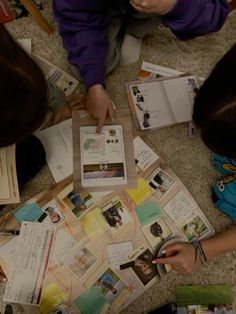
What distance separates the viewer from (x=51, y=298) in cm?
103

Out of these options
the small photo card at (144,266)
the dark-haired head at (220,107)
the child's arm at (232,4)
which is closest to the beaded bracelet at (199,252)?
the small photo card at (144,266)

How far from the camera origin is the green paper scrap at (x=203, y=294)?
3.49ft

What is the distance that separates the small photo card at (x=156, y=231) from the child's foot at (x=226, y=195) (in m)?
0.16

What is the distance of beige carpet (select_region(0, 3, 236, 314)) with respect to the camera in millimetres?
1094

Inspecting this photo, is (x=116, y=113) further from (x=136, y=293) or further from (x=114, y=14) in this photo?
(x=136, y=293)

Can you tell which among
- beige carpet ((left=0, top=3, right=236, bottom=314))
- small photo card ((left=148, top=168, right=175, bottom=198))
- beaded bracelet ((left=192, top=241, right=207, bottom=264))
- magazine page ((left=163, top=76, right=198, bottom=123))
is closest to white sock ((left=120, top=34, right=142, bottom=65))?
beige carpet ((left=0, top=3, right=236, bottom=314))

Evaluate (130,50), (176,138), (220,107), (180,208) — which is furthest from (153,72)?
(220,107)

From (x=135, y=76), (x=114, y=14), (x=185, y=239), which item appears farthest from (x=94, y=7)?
(x=185, y=239)

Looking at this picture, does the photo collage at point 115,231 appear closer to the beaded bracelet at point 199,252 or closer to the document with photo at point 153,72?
the beaded bracelet at point 199,252

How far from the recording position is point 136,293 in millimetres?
1057

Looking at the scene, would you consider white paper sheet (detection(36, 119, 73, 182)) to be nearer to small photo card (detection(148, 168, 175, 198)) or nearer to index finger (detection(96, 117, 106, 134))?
index finger (detection(96, 117, 106, 134))

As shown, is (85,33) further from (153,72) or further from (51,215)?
(51,215)

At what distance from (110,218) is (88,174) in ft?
0.44

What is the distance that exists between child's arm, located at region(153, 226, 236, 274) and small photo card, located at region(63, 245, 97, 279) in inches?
6.7
